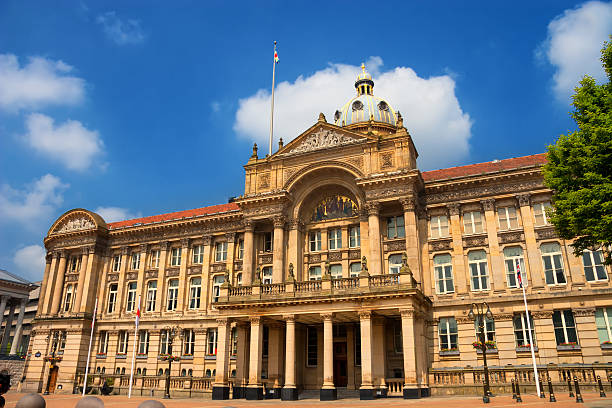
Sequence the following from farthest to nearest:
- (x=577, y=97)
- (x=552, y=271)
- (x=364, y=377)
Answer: (x=552, y=271) < (x=364, y=377) < (x=577, y=97)

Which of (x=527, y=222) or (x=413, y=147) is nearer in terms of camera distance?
(x=527, y=222)

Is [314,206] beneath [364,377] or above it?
above

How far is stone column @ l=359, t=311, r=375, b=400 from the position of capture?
27.8m

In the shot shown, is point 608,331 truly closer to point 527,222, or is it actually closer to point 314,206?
point 527,222

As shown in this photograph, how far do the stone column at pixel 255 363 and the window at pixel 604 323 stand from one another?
21.8 metres

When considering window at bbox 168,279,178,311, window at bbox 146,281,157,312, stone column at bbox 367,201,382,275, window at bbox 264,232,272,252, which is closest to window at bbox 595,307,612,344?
stone column at bbox 367,201,382,275

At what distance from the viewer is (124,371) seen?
42.6 meters

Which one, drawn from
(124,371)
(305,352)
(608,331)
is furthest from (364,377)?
(124,371)

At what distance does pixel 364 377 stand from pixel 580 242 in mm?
14251

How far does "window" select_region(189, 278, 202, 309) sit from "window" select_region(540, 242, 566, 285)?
28.4m

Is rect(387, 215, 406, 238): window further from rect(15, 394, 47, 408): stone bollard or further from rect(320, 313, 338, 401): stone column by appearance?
rect(15, 394, 47, 408): stone bollard

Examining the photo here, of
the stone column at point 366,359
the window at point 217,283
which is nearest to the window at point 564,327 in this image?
the stone column at point 366,359

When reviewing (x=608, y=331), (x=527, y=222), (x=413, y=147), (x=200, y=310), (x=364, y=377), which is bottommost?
(x=364, y=377)

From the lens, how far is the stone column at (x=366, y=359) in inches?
1093
